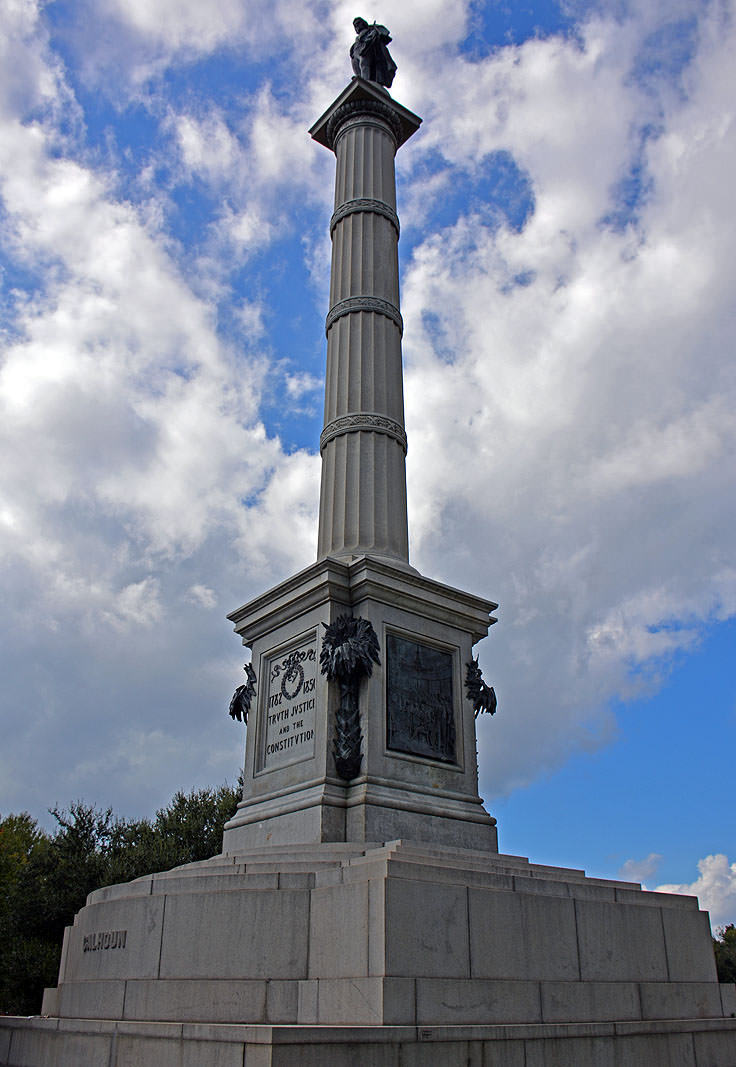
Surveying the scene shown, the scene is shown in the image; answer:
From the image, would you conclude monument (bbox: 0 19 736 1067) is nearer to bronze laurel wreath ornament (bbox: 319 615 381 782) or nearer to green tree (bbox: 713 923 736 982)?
bronze laurel wreath ornament (bbox: 319 615 381 782)

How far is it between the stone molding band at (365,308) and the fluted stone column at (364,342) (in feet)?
0.06

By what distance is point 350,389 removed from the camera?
658 inches

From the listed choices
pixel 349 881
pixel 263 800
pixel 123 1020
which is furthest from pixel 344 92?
pixel 123 1020

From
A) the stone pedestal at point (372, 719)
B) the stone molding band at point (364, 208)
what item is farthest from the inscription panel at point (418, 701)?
the stone molding band at point (364, 208)

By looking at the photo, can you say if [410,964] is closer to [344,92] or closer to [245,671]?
[245,671]

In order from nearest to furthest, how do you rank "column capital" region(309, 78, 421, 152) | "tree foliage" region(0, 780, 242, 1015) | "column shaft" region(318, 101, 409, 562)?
"column shaft" region(318, 101, 409, 562) < "column capital" region(309, 78, 421, 152) < "tree foliage" region(0, 780, 242, 1015)

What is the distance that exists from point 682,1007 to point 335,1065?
17.5 ft

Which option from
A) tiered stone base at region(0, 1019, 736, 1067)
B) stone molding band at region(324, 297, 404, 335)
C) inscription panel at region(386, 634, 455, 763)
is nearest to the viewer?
tiered stone base at region(0, 1019, 736, 1067)

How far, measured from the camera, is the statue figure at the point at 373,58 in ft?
69.4

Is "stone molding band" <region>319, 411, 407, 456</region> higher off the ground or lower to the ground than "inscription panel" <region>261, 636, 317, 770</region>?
higher

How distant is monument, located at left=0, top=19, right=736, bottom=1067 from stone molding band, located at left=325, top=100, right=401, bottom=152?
6.88 m

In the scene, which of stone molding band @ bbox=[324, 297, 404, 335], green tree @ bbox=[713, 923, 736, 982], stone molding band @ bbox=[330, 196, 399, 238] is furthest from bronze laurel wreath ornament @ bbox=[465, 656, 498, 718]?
green tree @ bbox=[713, 923, 736, 982]

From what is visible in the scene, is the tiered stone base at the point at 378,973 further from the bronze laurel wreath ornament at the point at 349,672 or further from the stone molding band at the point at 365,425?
the stone molding band at the point at 365,425

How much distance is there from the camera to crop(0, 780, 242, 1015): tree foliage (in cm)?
2775
